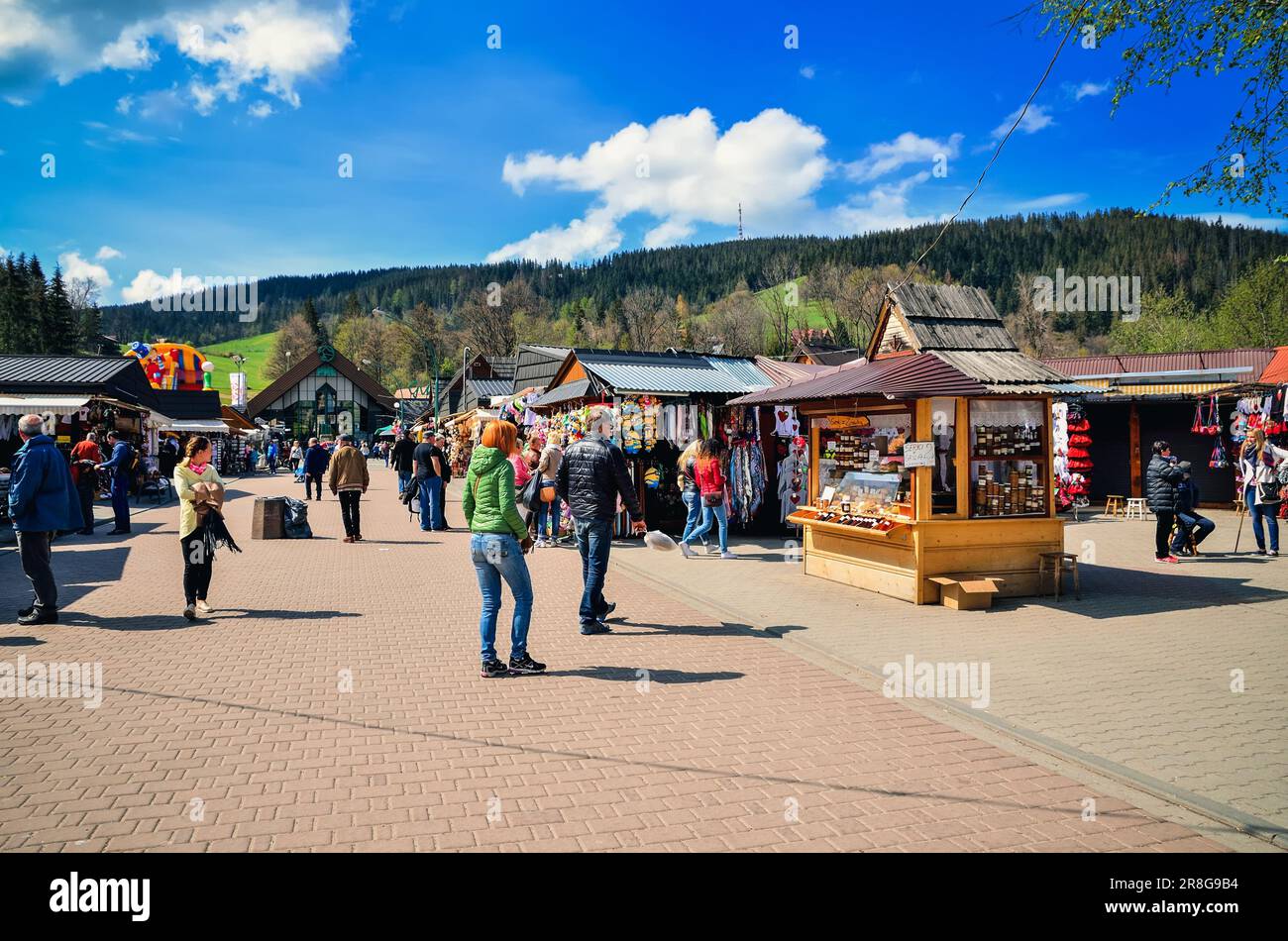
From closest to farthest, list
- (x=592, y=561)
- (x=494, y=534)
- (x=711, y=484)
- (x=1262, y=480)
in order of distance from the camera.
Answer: (x=494, y=534) < (x=592, y=561) < (x=711, y=484) < (x=1262, y=480)

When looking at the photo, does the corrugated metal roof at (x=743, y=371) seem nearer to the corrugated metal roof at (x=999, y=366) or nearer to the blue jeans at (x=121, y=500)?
the corrugated metal roof at (x=999, y=366)

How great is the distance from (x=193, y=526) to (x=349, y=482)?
6540mm

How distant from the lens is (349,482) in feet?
47.1

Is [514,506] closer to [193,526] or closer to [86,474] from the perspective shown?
[193,526]

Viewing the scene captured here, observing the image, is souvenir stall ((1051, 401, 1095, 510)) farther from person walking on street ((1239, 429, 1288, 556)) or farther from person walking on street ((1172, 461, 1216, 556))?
person walking on street ((1172, 461, 1216, 556))

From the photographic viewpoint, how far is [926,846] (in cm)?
353

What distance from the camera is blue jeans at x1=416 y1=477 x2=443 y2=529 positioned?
1723 centimetres

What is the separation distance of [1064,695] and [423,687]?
464cm

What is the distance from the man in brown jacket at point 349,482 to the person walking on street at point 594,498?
25.7 ft

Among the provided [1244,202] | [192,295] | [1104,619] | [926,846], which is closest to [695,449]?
[1104,619]

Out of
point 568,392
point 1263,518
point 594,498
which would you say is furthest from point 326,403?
point 1263,518

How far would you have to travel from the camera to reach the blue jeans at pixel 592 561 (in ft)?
24.9

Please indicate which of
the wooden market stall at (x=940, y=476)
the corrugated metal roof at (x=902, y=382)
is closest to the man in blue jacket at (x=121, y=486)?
the wooden market stall at (x=940, y=476)
